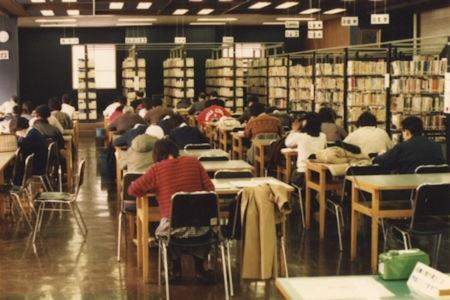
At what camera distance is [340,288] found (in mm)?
3455

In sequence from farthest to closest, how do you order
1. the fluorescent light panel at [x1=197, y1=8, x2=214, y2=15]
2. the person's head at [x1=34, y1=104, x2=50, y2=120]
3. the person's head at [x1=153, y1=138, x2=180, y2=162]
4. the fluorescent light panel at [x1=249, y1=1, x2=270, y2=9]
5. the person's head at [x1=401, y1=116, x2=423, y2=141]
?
the fluorescent light panel at [x1=197, y1=8, x2=214, y2=15]
the fluorescent light panel at [x1=249, y1=1, x2=270, y2=9]
the person's head at [x1=34, y1=104, x2=50, y2=120]
the person's head at [x1=401, y1=116, x2=423, y2=141]
the person's head at [x1=153, y1=138, x2=180, y2=162]

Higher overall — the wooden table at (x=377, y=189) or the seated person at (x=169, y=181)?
the seated person at (x=169, y=181)

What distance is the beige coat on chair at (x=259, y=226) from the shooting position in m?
5.83

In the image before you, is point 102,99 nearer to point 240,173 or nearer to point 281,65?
point 281,65

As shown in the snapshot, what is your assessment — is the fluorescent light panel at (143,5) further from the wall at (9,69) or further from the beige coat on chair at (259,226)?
the beige coat on chair at (259,226)

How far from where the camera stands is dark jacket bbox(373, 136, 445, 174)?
7.52m

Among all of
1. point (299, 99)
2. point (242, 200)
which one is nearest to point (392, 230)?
point (242, 200)

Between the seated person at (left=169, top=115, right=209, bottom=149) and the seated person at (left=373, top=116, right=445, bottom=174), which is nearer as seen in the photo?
the seated person at (left=373, top=116, right=445, bottom=174)

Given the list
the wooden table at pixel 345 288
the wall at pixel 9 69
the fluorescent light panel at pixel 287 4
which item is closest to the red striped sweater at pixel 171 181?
the wooden table at pixel 345 288

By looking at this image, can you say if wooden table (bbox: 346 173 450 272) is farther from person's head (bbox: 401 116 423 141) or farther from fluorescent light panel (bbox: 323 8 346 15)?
fluorescent light panel (bbox: 323 8 346 15)

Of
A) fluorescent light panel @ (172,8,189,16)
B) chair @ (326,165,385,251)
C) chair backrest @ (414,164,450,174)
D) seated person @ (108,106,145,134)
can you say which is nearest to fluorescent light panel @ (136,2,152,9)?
fluorescent light panel @ (172,8,189,16)

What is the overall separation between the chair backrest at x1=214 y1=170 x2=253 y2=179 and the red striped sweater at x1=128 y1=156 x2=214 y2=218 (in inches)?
36.3

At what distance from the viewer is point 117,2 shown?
1886 centimetres

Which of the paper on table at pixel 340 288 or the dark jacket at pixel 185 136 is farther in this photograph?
the dark jacket at pixel 185 136
